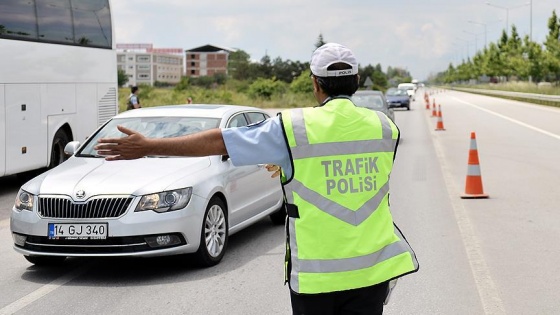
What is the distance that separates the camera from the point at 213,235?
7863mm

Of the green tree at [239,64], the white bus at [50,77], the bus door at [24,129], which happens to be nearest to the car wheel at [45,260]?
the white bus at [50,77]

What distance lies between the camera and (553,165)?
16.5 m

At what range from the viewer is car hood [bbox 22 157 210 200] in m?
7.26

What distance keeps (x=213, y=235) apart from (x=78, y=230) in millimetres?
1284

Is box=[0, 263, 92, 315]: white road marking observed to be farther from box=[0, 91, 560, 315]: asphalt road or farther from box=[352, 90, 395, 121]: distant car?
box=[352, 90, 395, 121]: distant car

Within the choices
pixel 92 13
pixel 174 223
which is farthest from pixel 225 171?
pixel 92 13

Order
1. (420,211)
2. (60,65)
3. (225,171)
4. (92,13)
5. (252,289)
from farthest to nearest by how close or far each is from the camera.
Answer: (92,13)
(60,65)
(420,211)
(225,171)
(252,289)

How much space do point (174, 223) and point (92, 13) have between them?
1012 cm

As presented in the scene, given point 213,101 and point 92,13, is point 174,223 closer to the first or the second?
point 92,13

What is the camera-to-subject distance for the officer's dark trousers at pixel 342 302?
3.19m

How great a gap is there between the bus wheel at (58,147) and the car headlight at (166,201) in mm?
8286

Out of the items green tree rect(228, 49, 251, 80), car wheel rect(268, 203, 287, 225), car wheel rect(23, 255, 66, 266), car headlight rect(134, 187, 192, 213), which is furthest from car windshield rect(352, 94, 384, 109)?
green tree rect(228, 49, 251, 80)

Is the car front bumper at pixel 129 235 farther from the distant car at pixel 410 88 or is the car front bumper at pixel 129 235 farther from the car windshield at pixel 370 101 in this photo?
the distant car at pixel 410 88

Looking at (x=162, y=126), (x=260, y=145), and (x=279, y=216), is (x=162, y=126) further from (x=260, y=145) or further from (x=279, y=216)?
(x=260, y=145)
